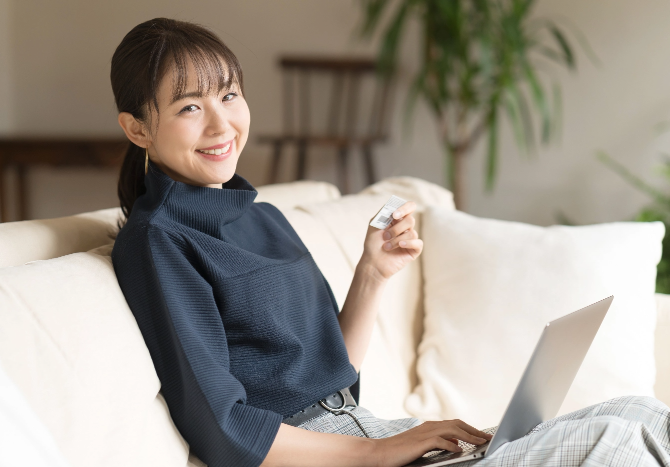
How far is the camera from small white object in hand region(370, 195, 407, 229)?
40.4 inches

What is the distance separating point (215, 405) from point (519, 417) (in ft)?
1.21

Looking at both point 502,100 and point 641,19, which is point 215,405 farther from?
point 641,19

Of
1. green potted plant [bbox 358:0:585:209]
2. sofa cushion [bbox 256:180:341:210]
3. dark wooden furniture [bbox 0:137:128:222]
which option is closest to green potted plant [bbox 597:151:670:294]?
green potted plant [bbox 358:0:585:209]

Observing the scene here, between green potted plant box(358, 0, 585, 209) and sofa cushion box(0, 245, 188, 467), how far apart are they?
2.13 meters

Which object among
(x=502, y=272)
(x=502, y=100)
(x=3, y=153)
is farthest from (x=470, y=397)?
(x=3, y=153)

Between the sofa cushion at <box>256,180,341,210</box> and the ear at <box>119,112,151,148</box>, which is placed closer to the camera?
the ear at <box>119,112,151,148</box>

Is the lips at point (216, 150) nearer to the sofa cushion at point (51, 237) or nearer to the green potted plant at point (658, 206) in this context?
the sofa cushion at point (51, 237)

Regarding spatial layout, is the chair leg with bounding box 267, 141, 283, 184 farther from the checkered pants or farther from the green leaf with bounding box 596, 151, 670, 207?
the checkered pants


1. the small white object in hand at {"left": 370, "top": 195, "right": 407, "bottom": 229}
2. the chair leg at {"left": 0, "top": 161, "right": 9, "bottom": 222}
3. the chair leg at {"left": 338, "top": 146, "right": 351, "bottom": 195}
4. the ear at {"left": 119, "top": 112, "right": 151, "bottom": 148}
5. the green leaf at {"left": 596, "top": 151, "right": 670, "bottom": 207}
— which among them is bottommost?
the chair leg at {"left": 0, "top": 161, "right": 9, "bottom": 222}

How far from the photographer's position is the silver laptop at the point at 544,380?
74 cm

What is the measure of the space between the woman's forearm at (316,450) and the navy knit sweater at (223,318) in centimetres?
3

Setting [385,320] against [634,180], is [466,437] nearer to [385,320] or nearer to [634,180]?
[385,320]

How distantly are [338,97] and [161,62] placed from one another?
2.93 metres

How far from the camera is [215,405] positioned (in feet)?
2.55
